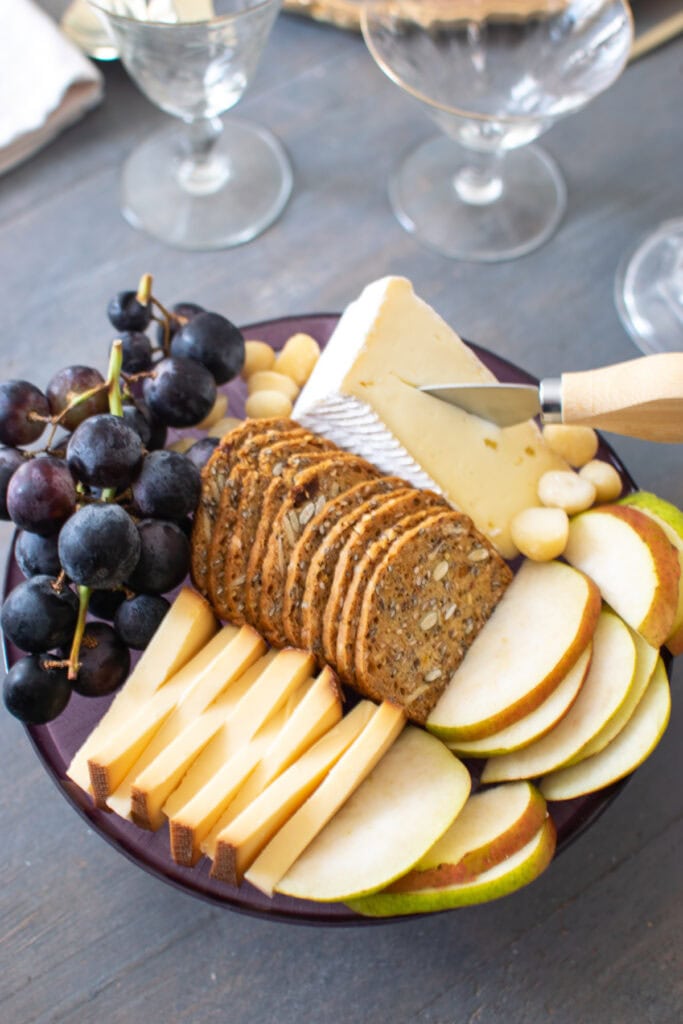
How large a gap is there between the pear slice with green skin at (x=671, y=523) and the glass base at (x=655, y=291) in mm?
421

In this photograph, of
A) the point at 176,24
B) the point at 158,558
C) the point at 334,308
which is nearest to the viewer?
the point at 158,558

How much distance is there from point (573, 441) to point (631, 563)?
0.18 m

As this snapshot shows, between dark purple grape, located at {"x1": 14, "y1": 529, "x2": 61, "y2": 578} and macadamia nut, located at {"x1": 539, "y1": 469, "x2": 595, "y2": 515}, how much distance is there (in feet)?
1.73

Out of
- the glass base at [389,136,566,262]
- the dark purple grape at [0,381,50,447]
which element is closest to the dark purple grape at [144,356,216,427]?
the dark purple grape at [0,381,50,447]

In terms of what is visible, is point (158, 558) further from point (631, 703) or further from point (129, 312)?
point (631, 703)

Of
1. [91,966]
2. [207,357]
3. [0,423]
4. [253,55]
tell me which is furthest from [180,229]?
[91,966]

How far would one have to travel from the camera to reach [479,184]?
4.98 ft

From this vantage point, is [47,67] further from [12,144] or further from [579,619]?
[579,619]

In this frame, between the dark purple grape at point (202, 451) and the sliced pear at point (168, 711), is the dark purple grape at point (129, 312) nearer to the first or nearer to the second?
the dark purple grape at point (202, 451)

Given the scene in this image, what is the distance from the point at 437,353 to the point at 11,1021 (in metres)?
0.82

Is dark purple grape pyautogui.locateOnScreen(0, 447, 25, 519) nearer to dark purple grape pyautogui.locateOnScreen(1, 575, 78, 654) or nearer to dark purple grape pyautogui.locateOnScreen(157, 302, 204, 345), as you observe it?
dark purple grape pyautogui.locateOnScreen(1, 575, 78, 654)

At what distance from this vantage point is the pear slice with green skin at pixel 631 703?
89 centimetres

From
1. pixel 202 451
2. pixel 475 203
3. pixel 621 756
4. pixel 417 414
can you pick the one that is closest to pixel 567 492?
pixel 417 414

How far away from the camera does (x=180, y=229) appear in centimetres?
149
